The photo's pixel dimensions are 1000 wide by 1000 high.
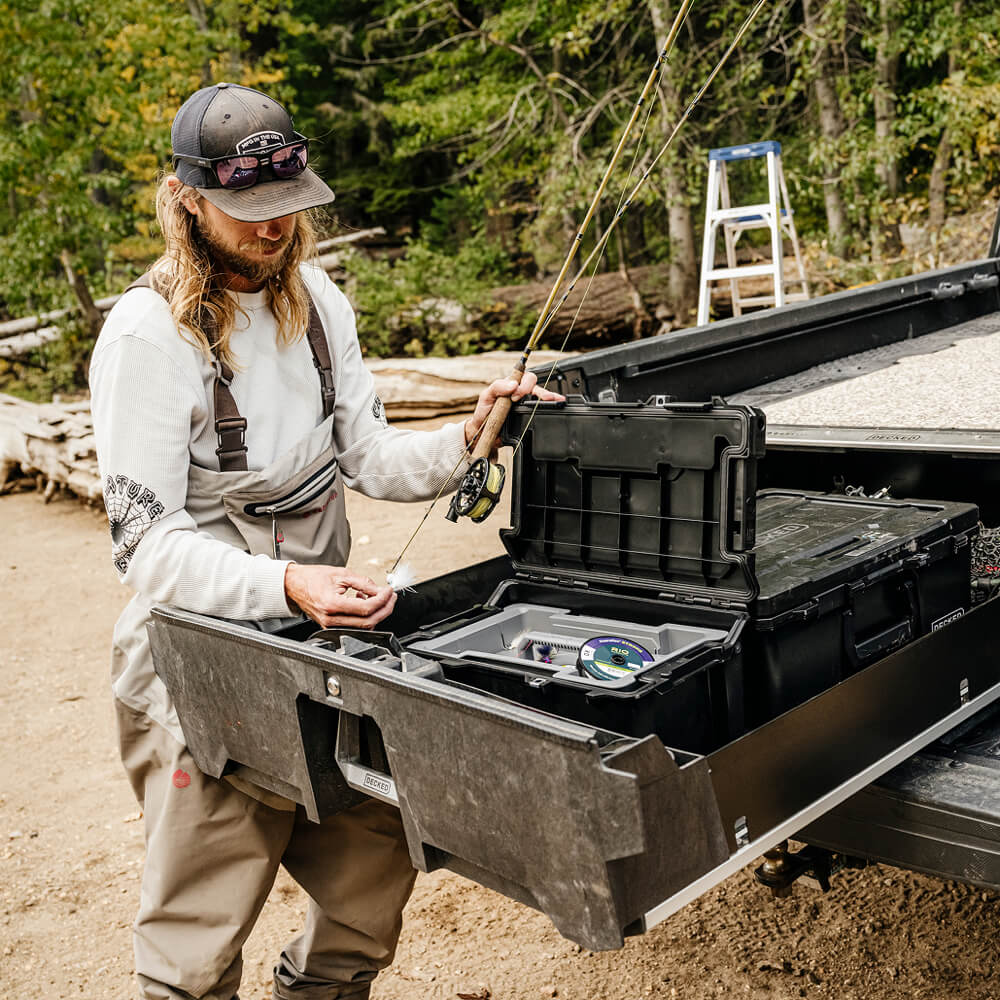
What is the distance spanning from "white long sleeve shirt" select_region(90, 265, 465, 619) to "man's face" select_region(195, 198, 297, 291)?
0.06m

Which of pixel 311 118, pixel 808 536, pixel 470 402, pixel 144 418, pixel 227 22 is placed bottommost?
pixel 470 402

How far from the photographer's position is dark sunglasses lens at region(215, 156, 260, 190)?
2.21 metres

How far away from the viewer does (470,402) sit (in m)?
10.5

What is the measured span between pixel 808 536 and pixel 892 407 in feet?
3.13

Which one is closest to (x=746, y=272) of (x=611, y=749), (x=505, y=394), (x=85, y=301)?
(x=505, y=394)

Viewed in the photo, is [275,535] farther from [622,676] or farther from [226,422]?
[622,676]

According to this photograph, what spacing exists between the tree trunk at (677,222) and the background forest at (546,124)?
26mm

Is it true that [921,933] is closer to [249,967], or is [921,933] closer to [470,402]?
[249,967]

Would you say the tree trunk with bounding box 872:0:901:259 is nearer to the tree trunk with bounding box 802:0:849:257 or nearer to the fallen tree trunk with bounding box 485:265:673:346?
the tree trunk with bounding box 802:0:849:257

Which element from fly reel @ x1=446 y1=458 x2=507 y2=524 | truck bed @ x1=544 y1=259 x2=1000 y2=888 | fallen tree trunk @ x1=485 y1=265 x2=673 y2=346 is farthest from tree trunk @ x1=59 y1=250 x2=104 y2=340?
fly reel @ x1=446 y1=458 x2=507 y2=524

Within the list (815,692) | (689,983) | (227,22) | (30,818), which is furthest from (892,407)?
(227,22)

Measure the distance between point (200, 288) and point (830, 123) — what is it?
11.8m

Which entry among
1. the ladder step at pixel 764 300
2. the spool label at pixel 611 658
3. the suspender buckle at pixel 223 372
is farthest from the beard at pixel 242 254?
the ladder step at pixel 764 300

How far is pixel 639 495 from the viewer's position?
2.23 metres
